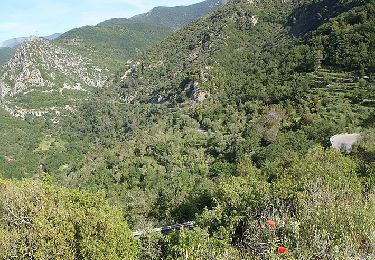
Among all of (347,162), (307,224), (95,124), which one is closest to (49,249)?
(307,224)

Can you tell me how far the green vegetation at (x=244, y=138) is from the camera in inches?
898

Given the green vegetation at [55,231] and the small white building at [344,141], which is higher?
the green vegetation at [55,231]

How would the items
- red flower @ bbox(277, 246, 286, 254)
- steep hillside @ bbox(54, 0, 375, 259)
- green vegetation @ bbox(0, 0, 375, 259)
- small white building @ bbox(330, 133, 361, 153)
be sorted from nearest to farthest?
red flower @ bbox(277, 246, 286, 254) → green vegetation @ bbox(0, 0, 375, 259) → steep hillside @ bbox(54, 0, 375, 259) → small white building @ bbox(330, 133, 361, 153)

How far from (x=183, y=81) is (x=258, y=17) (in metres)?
38.7

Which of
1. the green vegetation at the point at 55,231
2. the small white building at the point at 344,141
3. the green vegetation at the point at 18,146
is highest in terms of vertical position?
the green vegetation at the point at 55,231

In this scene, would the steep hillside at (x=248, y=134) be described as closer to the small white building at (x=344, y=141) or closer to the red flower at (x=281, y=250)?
the red flower at (x=281, y=250)

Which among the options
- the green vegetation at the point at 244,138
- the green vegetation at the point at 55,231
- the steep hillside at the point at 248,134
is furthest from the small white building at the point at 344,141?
the green vegetation at the point at 55,231

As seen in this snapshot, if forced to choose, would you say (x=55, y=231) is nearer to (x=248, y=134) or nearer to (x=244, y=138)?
(x=248, y=134)

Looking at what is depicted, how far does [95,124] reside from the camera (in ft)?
519

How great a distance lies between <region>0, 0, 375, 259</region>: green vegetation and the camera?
74.8ft

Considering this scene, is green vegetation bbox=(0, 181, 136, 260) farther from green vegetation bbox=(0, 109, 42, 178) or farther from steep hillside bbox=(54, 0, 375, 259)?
green vegetation bbox=(0, 109, 42, 178)

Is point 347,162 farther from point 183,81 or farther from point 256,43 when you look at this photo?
point 256,43

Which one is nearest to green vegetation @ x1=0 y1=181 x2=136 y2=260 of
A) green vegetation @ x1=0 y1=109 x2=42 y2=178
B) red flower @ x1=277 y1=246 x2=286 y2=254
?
red flower @ x1=277 y1=246 x2=286 y2=254

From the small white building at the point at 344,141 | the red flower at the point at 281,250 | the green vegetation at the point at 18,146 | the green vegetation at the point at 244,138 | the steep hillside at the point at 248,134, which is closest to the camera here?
the red flower at the point at 281,250
